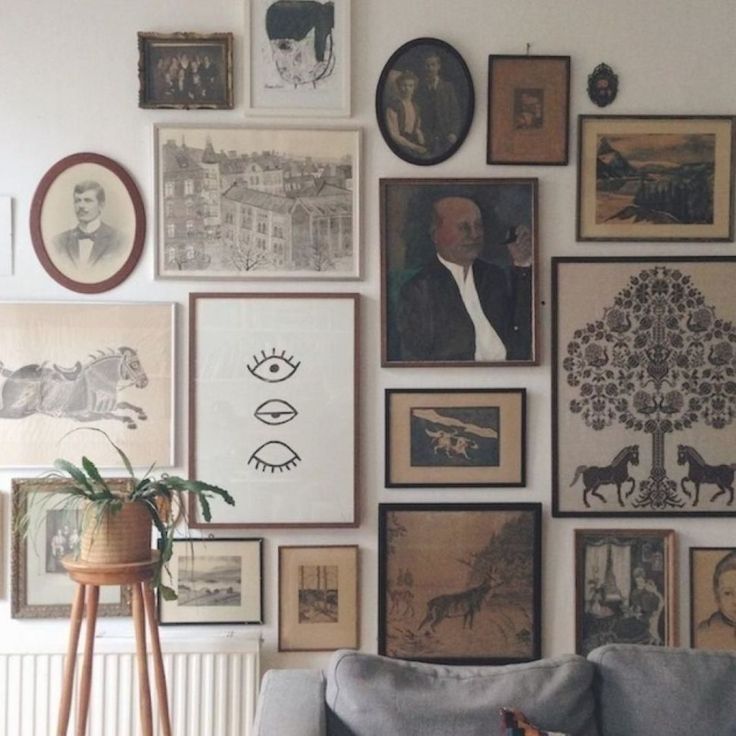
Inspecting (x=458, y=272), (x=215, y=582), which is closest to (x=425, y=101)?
(x=458, y=272)

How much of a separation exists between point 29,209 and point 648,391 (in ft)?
6.37

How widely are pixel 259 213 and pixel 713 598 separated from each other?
180 cm

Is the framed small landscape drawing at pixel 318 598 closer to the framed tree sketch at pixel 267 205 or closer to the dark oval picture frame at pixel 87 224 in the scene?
the framed tree sketch at pixel 267 205

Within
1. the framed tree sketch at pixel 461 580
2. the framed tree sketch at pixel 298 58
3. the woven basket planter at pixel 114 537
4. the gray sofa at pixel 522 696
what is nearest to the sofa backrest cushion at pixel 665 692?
the gray sofa at pixel 522 696

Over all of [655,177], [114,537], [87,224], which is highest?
[655,177]

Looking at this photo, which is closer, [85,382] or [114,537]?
[114,537]

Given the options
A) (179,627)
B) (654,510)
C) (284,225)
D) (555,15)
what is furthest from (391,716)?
(555,15)

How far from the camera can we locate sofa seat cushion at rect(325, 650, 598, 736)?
1999mm

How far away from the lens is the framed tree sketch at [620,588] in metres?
2.79

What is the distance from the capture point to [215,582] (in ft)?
9.05

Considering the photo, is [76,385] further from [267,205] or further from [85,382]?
[267,205]

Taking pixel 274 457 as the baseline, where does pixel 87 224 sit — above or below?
above

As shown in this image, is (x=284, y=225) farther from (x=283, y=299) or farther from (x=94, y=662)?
(x=94, y=662)

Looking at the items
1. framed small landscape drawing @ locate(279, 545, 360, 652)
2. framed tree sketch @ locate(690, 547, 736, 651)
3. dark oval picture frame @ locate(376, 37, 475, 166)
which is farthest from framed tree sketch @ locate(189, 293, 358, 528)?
framed tree sketch @ locate(690, 547, 736, 651)
